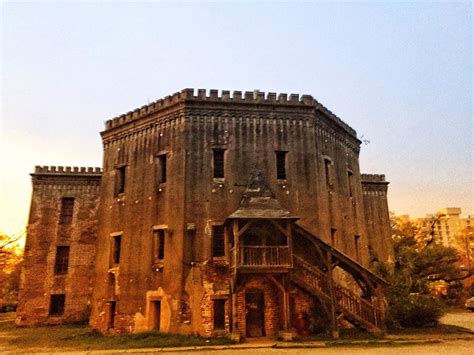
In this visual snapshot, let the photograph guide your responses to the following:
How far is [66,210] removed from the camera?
1136 inches

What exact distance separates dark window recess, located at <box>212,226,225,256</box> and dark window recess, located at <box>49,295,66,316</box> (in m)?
14.7

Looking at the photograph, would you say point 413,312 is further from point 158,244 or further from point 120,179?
point 120,179

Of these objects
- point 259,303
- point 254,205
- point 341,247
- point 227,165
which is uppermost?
point 227,165

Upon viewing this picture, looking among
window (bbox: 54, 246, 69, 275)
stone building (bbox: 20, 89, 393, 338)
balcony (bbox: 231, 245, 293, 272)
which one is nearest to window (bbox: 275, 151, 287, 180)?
stone building (bbox: 20, 89, 393, 338)

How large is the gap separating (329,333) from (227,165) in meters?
9.29

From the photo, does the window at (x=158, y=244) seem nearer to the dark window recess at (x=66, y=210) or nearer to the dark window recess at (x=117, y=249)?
the dark window recess at (x=117, y=249)

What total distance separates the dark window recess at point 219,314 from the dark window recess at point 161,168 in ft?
23.0

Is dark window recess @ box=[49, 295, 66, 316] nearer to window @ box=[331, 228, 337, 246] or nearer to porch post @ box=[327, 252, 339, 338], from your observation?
→ window @ box=[331, 228, 337, 246]

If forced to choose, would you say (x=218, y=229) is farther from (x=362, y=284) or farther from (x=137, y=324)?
(x=362, y=284)

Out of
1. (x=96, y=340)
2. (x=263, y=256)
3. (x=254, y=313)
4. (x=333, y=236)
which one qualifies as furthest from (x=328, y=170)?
(x=96, y=340)

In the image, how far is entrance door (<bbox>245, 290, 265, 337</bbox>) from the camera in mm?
17688

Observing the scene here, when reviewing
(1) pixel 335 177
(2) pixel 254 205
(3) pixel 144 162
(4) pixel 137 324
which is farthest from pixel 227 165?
(4) pixel 137 324

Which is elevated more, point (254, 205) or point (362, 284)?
point (254, 205)

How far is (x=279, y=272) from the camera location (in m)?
16.3
